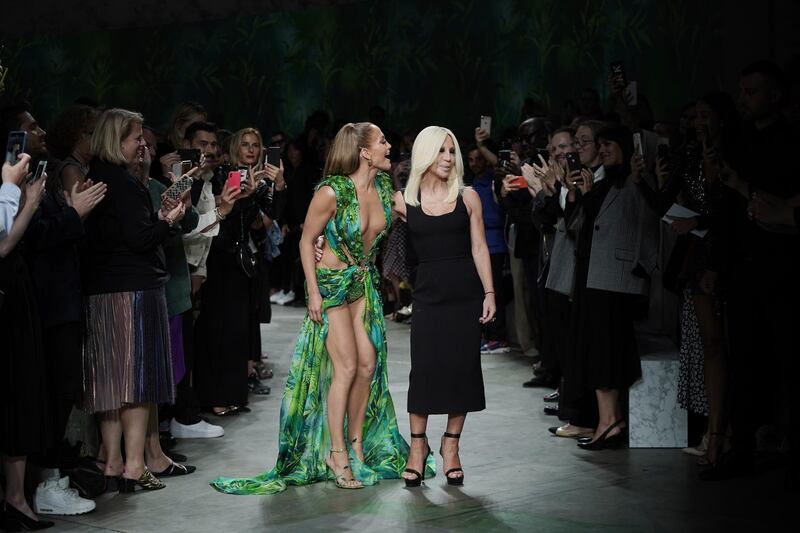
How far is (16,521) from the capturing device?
474cm

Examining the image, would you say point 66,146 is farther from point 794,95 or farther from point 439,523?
Answer: point 794,95

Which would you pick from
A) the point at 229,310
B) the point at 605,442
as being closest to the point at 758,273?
the point at 605,442

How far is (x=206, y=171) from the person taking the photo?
6.86m

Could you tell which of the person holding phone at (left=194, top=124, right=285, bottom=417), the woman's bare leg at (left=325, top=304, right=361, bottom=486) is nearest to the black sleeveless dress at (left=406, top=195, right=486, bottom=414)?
the woman's bare leg at (left=325, top=304, right=361, bottom=486)

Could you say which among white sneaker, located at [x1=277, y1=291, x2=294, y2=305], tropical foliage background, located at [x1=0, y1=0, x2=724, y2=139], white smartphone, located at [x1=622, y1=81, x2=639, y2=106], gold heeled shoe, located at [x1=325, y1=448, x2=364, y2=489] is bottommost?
gold heeled shoe, located at [x1=325, y1=448, x2=364, y2=489]

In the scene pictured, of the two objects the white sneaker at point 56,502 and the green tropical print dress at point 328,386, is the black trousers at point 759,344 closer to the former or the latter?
the green tropical print dress at point 328,386

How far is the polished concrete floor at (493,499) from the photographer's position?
4.86 metres

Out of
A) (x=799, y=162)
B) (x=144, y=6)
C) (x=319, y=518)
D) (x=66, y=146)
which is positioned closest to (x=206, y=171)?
(x=66, y=146)

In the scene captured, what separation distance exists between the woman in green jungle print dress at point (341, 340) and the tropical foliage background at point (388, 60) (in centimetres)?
561

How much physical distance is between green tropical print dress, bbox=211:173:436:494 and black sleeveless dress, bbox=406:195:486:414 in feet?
0.96

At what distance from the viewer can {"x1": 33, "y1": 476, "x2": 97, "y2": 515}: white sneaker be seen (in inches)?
197

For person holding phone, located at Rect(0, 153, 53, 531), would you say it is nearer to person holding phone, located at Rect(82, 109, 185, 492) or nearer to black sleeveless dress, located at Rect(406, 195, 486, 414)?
person holding phone, located at Rect(82, 109, 185, 492)

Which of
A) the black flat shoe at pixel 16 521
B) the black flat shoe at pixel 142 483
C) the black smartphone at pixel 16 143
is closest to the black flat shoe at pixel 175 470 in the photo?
the black flat shoe at pixel 142 483

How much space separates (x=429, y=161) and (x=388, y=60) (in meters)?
8.19
